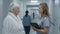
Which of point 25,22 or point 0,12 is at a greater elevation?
point 0,12

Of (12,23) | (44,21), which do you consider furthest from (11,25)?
(44,21)

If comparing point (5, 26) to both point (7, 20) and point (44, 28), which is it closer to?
point (7, 20)

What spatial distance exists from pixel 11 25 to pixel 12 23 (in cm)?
4

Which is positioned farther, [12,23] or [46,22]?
[12,23]

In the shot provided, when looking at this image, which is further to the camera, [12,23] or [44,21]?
[12,23]

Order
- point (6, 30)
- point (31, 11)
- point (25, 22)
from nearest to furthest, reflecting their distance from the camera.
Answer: point (6, 30)
point (25, 22)
point (31, 11)

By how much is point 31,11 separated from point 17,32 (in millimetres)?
11766

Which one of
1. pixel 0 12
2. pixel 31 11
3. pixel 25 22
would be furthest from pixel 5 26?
pixel 31 11

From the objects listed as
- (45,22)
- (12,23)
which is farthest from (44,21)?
(12,23)

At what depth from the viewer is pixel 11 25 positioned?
2959mm

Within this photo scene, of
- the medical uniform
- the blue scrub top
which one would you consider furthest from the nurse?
the medical uniform

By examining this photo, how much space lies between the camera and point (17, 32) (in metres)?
3.02

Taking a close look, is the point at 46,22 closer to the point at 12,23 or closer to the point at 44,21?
the point at 44,21

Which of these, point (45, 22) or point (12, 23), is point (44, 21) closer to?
point (45, 22)
